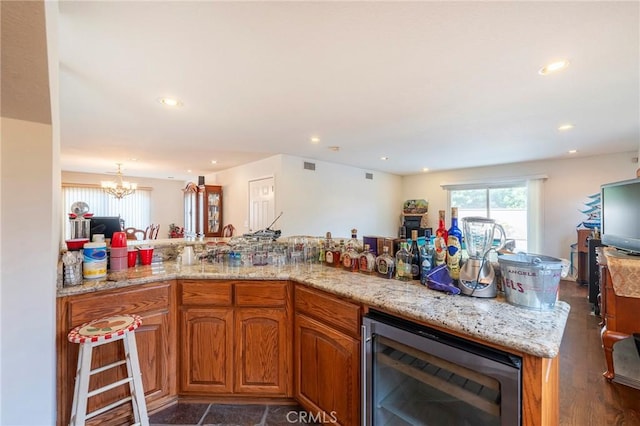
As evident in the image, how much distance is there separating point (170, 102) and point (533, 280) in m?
2.90

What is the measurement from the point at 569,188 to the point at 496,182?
118cm

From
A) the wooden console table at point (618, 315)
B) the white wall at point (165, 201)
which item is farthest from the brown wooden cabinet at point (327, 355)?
the white wall at point (165, 201)

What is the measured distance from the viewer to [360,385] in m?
1.40

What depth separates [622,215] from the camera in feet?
8.14

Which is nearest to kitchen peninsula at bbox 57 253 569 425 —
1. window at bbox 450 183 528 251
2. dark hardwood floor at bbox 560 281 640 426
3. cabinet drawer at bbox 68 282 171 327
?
cabinet drawer at bbox 68 282 171 327

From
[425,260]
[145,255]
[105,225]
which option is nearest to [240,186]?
[105,225]

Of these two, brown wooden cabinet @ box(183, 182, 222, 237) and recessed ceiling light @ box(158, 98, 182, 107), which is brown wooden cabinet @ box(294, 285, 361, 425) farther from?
brown wooden cabinet @ box(183, 182, 222, 237)

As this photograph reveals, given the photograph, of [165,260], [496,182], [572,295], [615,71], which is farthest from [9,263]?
[496,182]

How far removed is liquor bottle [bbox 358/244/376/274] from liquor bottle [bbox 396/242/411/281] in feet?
0.65

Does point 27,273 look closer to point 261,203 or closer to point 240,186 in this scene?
point 261,203

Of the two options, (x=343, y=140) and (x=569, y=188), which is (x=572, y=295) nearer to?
(x=569, y=188)

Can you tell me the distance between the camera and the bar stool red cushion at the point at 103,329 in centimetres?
138

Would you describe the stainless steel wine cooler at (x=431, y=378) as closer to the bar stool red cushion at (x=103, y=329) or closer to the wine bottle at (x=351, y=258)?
the wine bottle at (x=351, y=258)

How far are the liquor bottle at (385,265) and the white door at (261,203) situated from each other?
10.0ft
